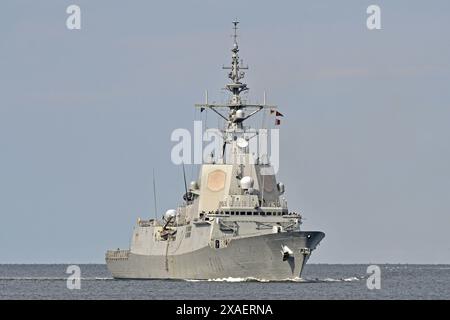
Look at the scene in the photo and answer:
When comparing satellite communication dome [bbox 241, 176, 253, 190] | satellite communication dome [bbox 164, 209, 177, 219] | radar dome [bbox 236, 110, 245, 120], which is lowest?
satellite communication dome [bbox 164, 209, 177, 219]

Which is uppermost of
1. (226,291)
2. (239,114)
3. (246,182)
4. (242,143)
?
(239,114)

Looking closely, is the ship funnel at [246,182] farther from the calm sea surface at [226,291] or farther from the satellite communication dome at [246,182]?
the calm sea surface at [226,291]

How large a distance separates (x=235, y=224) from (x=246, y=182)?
8.35ft

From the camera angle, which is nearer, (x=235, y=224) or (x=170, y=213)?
(x=235, y=224)

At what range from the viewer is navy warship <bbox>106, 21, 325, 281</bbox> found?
6806 centimetres

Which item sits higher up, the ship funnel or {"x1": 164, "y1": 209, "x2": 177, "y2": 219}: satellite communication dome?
the ship funnel

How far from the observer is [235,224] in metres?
Result: 69.6

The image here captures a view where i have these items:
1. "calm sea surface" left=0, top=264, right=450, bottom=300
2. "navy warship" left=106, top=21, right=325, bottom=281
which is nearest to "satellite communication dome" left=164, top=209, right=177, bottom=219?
"navy warship" left=106, top=21, right=325, bottom=281

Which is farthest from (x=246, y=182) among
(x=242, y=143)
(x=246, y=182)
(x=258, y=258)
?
(x=258, y=258)

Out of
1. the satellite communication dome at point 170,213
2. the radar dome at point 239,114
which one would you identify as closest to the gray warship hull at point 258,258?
the radar dome at point 239,114

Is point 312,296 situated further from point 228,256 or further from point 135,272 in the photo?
point 135,272

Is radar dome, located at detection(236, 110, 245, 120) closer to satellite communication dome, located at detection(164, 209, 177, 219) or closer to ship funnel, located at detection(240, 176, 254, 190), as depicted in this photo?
ship funnel, located at detection(240, 176, 254, 190)

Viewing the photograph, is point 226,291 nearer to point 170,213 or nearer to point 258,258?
point 258,258
